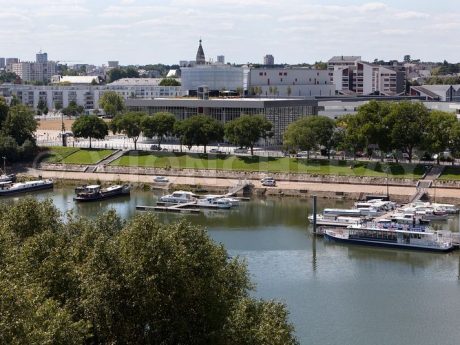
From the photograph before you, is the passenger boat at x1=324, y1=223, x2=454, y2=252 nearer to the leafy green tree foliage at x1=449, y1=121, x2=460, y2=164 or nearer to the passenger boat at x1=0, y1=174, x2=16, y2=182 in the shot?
the leafy green tree foliage at x1=449, y1=121, x2=460, y2=164

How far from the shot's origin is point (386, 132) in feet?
93.4

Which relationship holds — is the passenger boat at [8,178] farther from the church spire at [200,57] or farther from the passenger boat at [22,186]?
the church spire at [200,57]

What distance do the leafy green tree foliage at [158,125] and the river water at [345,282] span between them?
408 inches

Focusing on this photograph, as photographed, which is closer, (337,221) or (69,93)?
(337,221)

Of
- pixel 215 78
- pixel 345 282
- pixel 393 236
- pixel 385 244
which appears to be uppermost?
pixel 215 78

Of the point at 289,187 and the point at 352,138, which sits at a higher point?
the point at 352,138

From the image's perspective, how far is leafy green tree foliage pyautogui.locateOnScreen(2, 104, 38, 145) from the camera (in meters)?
33.8

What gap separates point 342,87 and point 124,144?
26.6 meters

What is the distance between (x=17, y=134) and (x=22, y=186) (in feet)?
21.4

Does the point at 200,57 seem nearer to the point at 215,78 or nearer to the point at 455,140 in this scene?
the point at 215,78

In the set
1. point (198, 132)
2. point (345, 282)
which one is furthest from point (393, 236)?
point (198, 132)

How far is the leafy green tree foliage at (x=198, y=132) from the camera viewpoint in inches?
1232

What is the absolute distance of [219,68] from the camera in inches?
1740

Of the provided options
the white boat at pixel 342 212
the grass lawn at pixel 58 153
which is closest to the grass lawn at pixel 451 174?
the white boat at pixel 342 212
